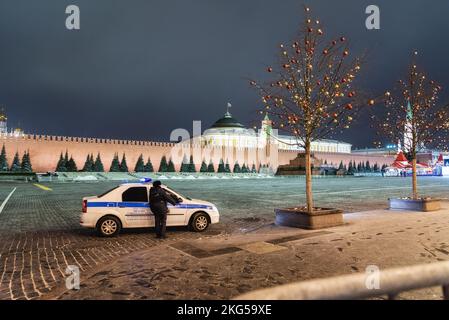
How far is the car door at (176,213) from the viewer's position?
354 inches

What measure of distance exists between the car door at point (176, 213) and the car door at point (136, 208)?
1.49ft

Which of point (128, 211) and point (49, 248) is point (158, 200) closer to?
point (128, 211)

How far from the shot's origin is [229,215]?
1219 centimetres

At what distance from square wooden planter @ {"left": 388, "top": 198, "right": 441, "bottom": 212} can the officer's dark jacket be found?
344 inches

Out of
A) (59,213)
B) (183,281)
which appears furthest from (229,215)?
(183,281)

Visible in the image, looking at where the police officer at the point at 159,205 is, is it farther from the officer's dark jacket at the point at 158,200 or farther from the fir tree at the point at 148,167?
the fir tree at the point at 148,167

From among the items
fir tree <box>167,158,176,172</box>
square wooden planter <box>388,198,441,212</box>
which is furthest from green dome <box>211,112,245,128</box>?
square wooden planter <box>388,198,441,212</box>

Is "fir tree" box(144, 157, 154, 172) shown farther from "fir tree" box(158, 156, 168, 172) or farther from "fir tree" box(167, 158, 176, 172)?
"fir tree" box(167, 158, 176, 172)

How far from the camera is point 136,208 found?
8.68 metres

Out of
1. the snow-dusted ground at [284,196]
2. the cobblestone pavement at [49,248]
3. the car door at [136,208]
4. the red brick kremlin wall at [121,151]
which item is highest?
the red brick kremlin wall at [121,151]

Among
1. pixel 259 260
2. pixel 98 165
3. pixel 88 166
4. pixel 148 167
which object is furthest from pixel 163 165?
pixel 259 260

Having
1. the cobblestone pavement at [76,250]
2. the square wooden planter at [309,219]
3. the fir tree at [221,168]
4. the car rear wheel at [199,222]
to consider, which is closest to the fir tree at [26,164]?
the fir tree at [221,168]
